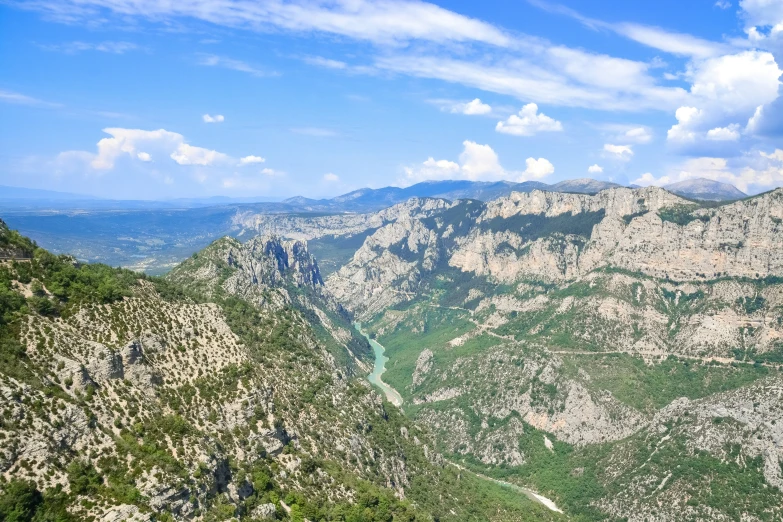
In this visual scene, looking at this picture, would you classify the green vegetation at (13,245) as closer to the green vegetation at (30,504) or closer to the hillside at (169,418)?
the hillside at (169,418)

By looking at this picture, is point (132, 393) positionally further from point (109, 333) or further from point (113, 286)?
point (113, 286)

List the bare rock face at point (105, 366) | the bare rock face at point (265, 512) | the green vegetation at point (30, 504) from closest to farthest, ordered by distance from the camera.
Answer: the green vegetation at point (30, 504) → the bare rock face at point (105, 366) → the bare rock face at point (265, 512)

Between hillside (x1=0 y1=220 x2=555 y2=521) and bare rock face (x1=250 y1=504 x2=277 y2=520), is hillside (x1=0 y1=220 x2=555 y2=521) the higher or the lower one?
the higher one

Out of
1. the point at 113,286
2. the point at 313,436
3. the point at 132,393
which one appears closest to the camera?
the point at 132,393

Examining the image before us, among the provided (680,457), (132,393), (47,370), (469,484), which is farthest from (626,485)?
(47,370)

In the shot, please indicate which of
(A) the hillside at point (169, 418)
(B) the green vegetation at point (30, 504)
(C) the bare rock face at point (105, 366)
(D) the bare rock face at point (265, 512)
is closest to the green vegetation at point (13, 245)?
(A) the hillside at point (169, 418)

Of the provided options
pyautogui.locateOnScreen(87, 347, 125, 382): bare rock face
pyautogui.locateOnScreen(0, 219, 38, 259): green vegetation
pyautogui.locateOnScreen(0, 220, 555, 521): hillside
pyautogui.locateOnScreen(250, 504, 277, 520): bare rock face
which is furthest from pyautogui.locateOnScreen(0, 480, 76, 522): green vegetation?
pyautogui.locateOnScreen(0, 219, 38, 259): green vegetation

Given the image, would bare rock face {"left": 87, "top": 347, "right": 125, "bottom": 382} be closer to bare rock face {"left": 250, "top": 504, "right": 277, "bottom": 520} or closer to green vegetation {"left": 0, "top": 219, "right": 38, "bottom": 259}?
green vegetation {"left": 0, "top": 219, "right": 38, "bottom": 259}

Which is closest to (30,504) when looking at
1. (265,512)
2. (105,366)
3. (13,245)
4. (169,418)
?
(105,366)
